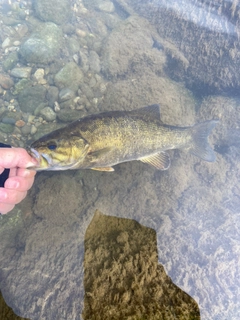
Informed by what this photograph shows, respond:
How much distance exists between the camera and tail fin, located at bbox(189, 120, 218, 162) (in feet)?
14.4

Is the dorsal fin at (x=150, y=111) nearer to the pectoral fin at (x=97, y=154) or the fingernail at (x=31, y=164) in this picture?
the pectoral fin at (x=97, y=154)

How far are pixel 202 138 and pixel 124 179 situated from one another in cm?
185

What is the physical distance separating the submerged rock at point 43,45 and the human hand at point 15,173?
150 inches

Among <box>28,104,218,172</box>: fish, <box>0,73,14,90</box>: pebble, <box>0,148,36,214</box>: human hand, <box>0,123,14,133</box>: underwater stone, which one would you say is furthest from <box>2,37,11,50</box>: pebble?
<box>0,148,36,214</box>: human hand

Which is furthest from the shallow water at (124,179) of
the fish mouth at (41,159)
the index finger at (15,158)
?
the index finger at (15,158)

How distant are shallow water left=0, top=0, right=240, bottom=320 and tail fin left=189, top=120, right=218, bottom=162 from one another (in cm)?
72

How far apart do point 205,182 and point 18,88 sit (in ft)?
17.1

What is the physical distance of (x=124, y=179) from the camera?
15.0 ft

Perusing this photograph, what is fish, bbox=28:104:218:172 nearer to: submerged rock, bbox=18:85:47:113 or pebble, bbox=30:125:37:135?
pebble, bbox=30:125:37:135

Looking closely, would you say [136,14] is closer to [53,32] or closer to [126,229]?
[53,32]

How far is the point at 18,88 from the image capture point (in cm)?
536

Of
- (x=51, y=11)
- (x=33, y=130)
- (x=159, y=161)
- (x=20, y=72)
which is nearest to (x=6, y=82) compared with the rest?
(x=20, y=72)

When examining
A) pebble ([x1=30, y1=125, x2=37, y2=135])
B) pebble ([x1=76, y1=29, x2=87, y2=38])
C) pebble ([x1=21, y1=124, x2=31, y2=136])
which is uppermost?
pebble ([x1=76, y1=29, x2=87, y2=38])

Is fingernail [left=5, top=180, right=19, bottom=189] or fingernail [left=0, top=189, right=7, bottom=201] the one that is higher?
fingernail [left=5, top=180, right=19, bottom=189]
